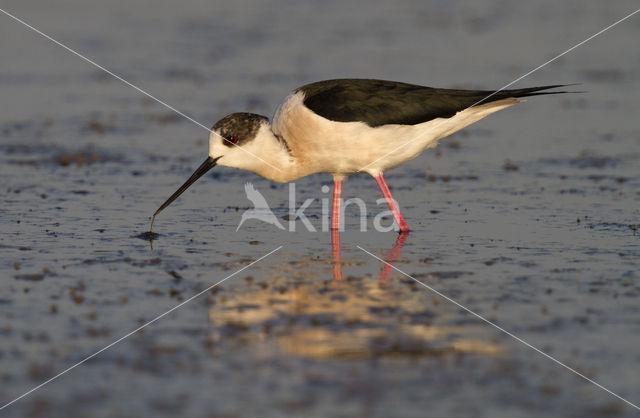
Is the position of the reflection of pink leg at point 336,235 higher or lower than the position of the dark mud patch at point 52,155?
lower

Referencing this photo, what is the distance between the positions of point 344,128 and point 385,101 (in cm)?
52

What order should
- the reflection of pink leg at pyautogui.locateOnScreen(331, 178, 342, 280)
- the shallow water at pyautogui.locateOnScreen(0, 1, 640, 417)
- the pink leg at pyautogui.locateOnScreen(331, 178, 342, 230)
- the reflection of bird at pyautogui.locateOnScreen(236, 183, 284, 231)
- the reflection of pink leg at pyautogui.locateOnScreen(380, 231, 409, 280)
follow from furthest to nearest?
the reflection of bird at pyautogui.locateOnScreen(236, 183, 284, 231) → the pink leg at pyautogui.locateOnScreen(331, 178, 342, 230) → the reflection of pink leg at pyautogui.locateOnScreen(331, 178, 342, 280) → the reflection of pink leg at pyautogui.locateOnScreen(380, 231, 409, 280) → the shallow water at pyautogui.locateOnScreen(0, 1, 640, 417)

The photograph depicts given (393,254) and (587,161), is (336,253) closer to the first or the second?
(393,254)

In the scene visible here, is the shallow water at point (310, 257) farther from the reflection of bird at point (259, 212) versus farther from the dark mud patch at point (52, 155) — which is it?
the reflection of bird at point (259, 212)

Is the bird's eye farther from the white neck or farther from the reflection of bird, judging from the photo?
the reflection of bird

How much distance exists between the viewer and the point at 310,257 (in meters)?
8.31

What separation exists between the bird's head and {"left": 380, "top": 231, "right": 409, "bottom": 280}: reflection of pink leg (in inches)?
60.4

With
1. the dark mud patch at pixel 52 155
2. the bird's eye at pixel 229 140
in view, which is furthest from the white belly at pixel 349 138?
the dark mud patch at pixel 52 155

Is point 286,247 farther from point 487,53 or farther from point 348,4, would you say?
point 348,4

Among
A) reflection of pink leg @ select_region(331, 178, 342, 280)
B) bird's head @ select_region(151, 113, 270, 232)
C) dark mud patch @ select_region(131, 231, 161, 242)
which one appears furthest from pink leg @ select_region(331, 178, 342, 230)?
dark mud patch @ select_region(131, 231, 161, 242)

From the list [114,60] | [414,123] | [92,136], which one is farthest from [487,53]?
[414,123]

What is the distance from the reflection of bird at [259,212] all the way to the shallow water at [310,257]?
15 cm

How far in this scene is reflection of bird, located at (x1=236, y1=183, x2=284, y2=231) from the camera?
9555 mm

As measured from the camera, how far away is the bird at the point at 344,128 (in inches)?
351
